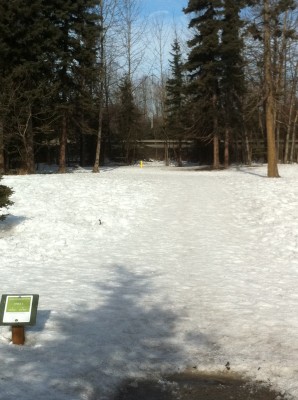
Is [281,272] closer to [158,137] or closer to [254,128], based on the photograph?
[254,128]

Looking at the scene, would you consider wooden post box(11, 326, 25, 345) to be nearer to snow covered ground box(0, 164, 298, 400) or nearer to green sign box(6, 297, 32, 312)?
snow covered ground box(0, 164, 298, 400)

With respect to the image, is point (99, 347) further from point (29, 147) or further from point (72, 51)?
point (72, 51)

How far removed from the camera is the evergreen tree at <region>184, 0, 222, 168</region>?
3328cm

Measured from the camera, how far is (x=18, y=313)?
186 inches

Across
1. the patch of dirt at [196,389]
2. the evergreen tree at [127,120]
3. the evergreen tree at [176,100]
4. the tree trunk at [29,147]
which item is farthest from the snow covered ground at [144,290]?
the evergreen tree at [127,120]

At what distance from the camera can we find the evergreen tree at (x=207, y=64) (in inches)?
1310

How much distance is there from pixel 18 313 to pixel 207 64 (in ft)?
102

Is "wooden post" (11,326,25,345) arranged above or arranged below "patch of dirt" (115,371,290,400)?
above

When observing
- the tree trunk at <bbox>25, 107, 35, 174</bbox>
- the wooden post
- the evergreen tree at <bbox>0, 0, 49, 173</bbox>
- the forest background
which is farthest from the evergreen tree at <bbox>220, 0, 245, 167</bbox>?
the wooden post

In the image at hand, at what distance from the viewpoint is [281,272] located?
8281mm

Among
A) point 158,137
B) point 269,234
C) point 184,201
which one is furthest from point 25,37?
Result: point 158,137

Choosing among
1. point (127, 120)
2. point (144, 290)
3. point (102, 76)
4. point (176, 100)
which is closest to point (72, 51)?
point (102, 76)

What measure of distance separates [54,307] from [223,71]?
31094 mm

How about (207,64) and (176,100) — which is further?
(176,100)
